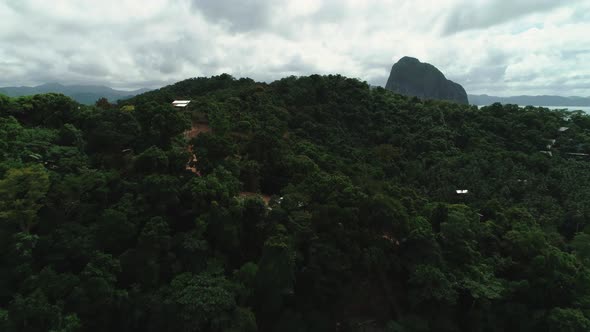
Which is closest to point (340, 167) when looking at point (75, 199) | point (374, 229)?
point (374, 229)

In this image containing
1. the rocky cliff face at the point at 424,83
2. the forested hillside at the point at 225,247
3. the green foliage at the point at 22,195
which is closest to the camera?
the forested hillside at the point at 225,247

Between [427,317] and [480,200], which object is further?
[480,200]

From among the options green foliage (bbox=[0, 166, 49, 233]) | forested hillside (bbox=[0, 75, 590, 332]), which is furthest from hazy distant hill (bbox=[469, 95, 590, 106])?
green foliage (bbox=[0, 166, 49, 233])

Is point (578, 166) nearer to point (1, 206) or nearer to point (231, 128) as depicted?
point (231, 128)

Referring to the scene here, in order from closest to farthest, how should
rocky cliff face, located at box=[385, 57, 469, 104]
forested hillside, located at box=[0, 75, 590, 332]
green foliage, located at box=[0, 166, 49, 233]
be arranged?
forested hillside, located at box=[0, 75, 590, 332] < green foliage, located at box=[0, 166, 49, 233] < rocky cliff face, located at box=[385, 57, 469, 104]

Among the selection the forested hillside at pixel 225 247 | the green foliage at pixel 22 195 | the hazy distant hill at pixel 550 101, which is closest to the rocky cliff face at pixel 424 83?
the hazy distant hill at pixel 550 101

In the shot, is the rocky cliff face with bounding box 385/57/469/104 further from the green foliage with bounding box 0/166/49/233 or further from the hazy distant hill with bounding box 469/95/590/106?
the green foliage with bounding box 0/166/49/233

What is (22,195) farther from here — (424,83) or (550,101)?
(550,101)

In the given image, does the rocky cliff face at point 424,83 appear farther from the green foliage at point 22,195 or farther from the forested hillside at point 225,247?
the green foliage at point 22,195
